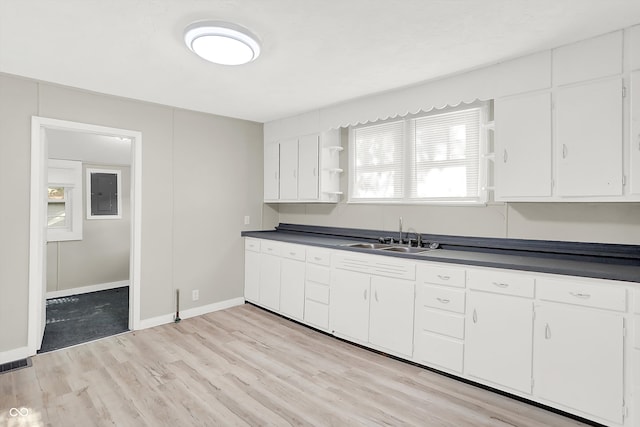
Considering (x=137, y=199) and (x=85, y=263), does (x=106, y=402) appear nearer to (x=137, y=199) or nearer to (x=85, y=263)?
(x=137, y=199)

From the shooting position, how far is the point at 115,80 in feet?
10.0

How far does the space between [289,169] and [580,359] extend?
3.40m

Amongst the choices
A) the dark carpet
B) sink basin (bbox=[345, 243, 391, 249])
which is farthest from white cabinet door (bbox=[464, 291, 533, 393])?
the dark carpet

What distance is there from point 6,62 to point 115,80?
0.72m

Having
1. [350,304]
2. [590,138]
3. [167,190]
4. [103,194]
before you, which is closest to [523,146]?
[590,138]

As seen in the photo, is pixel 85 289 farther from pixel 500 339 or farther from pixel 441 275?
pixel 500 339

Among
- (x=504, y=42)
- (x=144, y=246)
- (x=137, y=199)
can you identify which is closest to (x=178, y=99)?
(x=137, y=199)

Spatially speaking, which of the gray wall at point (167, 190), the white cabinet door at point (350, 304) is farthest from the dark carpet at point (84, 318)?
the white cabinet door at point (350, 304)

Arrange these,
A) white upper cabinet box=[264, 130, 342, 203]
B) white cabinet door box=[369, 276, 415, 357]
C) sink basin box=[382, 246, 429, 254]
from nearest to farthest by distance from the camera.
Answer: white cabinet door box=[369, 276, 415, 357]
sink basin box=[382, 246, 429, 254]
white upper cabinet box=[264, 130, 342, 203]

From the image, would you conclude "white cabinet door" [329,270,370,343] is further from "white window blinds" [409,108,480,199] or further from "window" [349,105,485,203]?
"white window blinds" [409,108,480,199]

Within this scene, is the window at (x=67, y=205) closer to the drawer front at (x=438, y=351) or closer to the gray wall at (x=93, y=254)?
the gray wall at (x=93, y=254)

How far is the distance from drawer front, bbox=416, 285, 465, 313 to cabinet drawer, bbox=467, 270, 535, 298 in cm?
14

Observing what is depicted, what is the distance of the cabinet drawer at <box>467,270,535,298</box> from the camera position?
2.30 meters

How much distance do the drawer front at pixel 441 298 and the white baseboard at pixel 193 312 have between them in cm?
262
